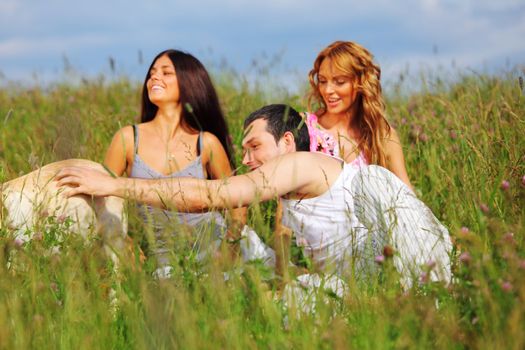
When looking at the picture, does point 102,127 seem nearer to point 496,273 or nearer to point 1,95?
point 1,95

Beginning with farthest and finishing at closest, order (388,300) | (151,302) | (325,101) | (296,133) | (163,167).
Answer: (325,101)
(163,167)
(296,133)
(388,300)
(151,302)

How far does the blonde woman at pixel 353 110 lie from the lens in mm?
4852

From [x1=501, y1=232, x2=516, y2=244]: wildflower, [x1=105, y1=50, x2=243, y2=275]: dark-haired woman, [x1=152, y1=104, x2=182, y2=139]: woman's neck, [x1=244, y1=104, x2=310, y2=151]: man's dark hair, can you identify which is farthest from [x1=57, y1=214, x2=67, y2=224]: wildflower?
[x1=501, y1=232, x2=516, y2=244]: wildflower

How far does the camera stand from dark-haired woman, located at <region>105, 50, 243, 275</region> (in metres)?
4.61

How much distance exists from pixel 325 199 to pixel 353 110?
1.77 m

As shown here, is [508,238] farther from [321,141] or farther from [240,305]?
[321,141]

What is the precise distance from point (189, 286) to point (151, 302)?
527 mm

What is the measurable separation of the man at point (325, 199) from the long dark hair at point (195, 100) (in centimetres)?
124

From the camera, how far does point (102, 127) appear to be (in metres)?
6.46

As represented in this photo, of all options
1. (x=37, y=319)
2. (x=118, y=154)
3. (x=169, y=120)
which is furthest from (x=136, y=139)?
(x=37, y=319)

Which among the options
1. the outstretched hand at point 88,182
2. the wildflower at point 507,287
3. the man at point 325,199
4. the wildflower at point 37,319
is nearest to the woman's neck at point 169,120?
the man at point 325,199

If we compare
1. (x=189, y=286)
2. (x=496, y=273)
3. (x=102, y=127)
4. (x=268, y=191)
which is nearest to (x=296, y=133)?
(x=268, y=191)

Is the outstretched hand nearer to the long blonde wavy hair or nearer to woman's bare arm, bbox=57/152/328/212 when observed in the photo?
woman's bare arm, bbox=57/152/328/212

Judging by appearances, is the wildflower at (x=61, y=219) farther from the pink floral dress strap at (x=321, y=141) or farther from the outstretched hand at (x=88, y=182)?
the pink floral dress strap at (x=321, y=141)
